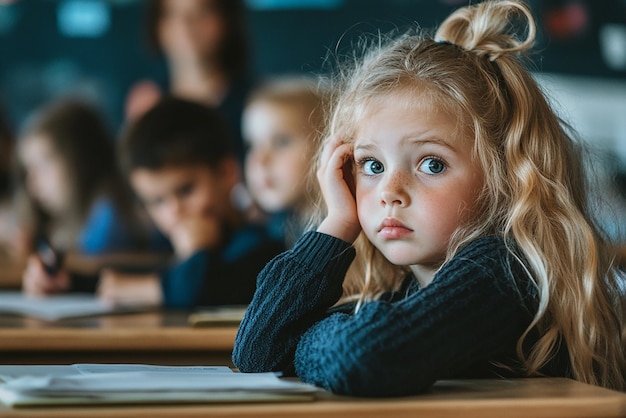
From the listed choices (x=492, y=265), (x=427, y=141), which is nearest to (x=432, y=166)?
(x=427, y=141)

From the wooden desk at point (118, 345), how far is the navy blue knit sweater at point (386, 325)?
363 mm

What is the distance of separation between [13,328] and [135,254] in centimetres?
211

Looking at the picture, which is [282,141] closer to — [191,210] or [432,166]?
[191,210]

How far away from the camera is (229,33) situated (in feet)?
15.4

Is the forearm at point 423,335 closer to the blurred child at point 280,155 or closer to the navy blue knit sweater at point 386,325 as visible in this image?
the navy blue knit sweater at point 386,325

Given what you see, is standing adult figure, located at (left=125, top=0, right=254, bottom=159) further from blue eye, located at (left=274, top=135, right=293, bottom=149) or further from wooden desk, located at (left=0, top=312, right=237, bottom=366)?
wooden desk, located at (left=0, top=312, right=237, bottom=366)

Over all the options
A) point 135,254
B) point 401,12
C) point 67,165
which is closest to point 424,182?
point 135,254

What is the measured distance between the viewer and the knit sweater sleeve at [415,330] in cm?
91

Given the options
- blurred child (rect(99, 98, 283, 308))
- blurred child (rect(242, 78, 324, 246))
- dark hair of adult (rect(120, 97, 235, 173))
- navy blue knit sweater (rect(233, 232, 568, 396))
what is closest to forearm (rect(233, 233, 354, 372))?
navy blue knit sweater (rect(233, 232, 568, 396))

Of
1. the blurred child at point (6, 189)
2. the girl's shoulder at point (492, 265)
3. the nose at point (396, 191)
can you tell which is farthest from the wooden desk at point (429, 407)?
the blurred child at point (6, 189)

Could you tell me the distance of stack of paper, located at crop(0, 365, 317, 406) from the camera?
807mm

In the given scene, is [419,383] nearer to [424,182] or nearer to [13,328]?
[424,182]

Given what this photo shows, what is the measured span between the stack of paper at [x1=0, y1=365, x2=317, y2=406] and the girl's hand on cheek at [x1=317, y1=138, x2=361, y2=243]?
28 cm

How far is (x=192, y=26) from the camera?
4676 mm
